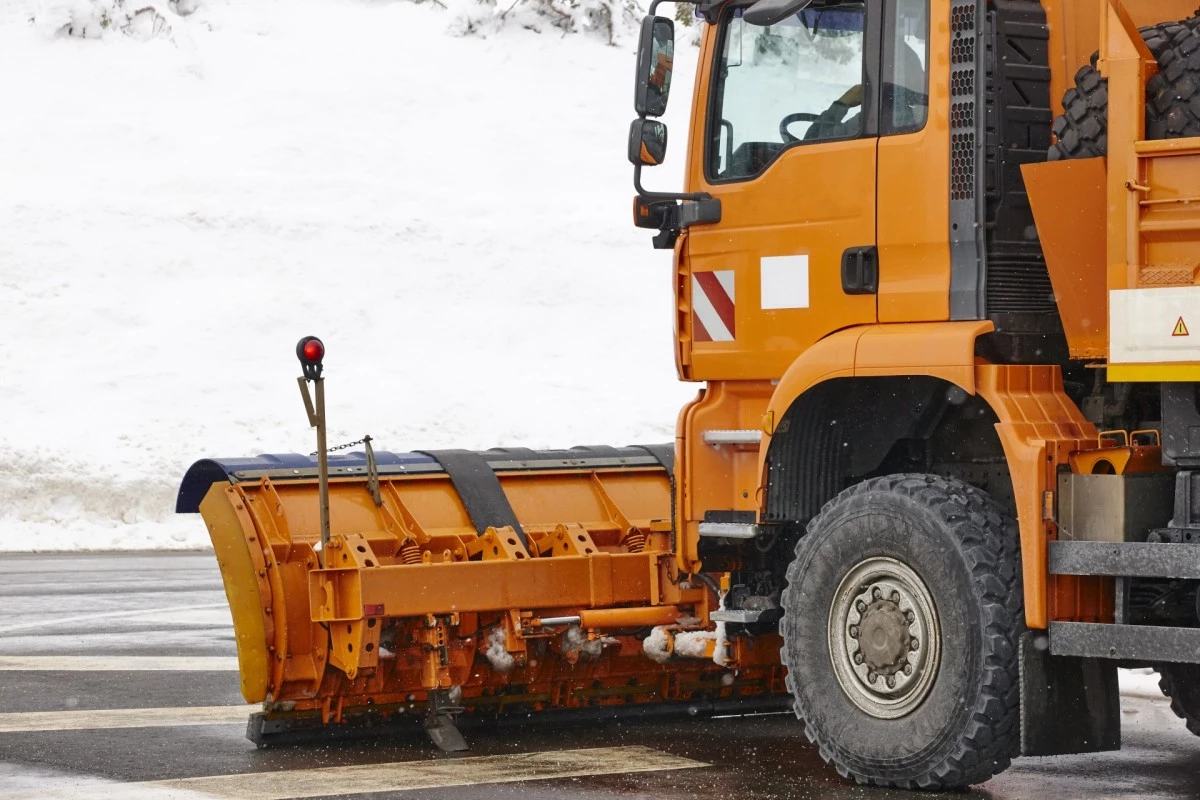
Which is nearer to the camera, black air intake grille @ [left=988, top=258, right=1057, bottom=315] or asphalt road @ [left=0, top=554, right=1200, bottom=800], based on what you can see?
black air intake grille @ [left=988, top=258, right=1057, bottom=315]

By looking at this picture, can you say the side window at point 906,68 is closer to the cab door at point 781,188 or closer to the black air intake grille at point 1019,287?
the cab door at point 781,188

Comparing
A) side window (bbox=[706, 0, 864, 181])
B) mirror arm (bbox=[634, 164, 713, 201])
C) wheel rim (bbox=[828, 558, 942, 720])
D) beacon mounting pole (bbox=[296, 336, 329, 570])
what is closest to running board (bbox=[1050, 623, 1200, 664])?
wheel rim (bbox=[828, 558, 942, 720])

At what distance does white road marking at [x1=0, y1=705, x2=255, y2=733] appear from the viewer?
809 cm

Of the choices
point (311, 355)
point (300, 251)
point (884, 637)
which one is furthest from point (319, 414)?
point (300, 251)

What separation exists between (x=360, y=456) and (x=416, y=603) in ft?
4.05

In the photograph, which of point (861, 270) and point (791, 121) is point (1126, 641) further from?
point (791, 121)

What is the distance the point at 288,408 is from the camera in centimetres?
2602

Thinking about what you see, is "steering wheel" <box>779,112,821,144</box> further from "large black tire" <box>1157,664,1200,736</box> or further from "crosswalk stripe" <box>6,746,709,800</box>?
"large black tire" <box>1157,664,1200,736</box>

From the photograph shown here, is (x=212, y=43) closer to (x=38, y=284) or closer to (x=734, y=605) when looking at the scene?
(x=38, y=284)

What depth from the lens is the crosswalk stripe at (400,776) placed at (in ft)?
21.3

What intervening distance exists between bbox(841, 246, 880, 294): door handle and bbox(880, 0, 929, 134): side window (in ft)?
1.43

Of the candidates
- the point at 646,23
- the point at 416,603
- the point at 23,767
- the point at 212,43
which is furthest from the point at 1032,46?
the point at 212,43

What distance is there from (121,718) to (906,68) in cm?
443

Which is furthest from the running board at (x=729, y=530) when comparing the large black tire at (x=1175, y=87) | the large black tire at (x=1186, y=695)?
the large black tire at (x=1175, y=87)
